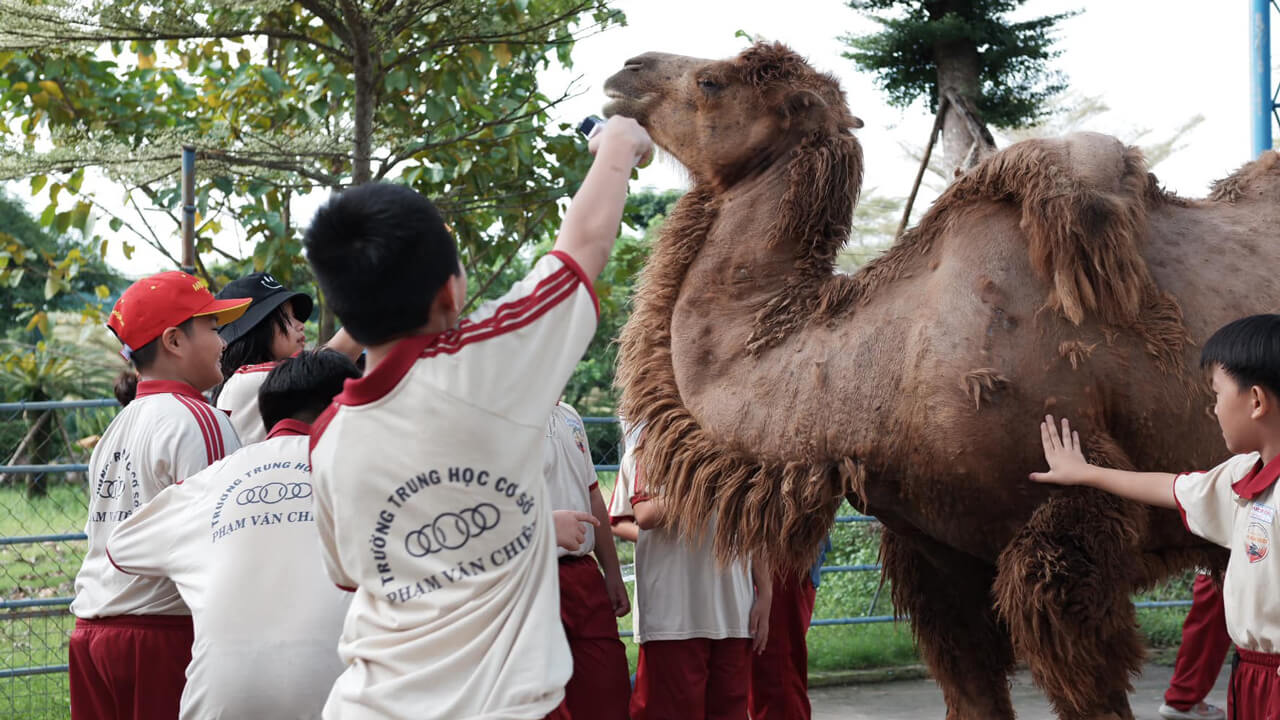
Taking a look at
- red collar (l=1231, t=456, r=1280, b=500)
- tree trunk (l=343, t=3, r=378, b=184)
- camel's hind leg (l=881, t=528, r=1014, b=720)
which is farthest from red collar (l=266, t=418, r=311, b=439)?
tree trunk (l=343, t=3, r=378, b=184)

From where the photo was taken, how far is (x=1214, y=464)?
3.36 m

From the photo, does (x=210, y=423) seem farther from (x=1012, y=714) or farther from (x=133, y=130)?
(x=133, y=130)

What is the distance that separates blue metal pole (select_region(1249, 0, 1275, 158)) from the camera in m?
7.87

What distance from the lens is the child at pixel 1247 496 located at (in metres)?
2.67

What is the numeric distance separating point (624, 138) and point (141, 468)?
1.67 metres

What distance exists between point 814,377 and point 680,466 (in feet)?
1.55

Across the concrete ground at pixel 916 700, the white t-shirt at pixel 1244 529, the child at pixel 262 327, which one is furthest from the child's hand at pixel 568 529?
the concrete ground at pixel 916 700

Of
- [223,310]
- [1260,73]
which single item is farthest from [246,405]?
[1260,73]

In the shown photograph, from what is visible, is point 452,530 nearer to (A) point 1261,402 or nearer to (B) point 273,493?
(B) point 273,493

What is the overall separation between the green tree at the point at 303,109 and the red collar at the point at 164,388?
2.67m

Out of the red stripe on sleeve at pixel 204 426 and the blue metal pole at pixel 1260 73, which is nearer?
the red stripe on sleeve at pixel 204 426

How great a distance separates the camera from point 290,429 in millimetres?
2699

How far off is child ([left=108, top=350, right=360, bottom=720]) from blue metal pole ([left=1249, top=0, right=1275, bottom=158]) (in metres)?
7.42

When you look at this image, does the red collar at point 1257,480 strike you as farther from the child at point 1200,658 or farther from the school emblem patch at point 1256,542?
the child at point 1200,658
